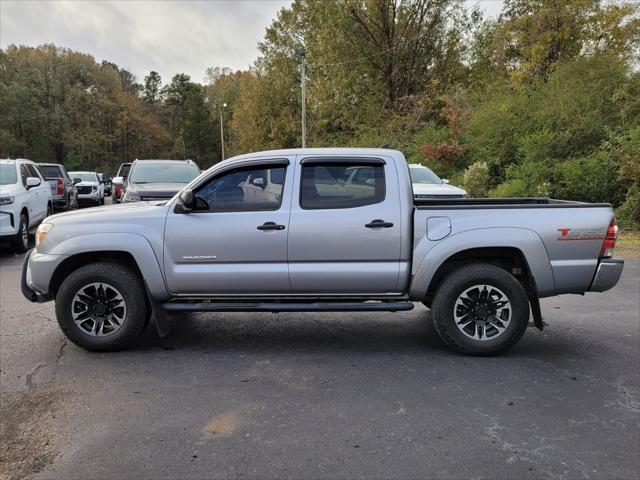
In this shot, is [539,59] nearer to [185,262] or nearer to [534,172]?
[534,172]

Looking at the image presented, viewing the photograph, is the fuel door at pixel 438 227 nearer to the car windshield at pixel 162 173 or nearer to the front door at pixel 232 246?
the front door at pixel 232 246

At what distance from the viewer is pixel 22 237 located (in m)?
11.0

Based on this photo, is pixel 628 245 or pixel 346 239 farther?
pixel 628 245

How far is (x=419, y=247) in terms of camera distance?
489 cm

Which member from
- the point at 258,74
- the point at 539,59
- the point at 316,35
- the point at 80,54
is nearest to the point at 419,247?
the point at 539,59

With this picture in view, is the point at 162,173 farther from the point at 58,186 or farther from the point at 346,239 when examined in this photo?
the point at 346,239

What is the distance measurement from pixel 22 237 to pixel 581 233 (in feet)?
34.6

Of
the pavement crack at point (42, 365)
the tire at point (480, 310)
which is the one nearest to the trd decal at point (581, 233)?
the tire at point (480, 310)

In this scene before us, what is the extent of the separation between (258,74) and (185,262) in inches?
1781

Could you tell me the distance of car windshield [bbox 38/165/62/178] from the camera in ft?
58.3

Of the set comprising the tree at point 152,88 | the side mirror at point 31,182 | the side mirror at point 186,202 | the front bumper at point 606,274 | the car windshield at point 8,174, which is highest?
the tree at point 152,88

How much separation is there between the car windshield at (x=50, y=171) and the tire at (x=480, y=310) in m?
16.5

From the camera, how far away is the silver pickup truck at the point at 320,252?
4.86m

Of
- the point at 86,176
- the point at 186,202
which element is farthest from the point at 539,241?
the point at 86,176
